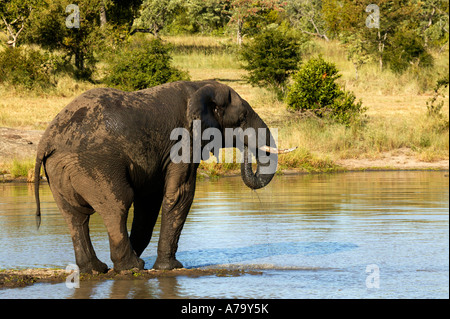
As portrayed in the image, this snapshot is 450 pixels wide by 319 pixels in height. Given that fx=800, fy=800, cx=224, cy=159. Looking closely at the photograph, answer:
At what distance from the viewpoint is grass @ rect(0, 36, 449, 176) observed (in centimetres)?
1964

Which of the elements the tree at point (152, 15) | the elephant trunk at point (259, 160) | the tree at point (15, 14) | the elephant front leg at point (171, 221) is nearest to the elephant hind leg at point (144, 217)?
the elephant front leg at point (171, 221)

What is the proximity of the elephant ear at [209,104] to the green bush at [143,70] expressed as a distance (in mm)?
15282

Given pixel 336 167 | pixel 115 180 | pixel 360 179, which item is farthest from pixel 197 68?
pixel 115 180

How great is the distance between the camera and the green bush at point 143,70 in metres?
23.7

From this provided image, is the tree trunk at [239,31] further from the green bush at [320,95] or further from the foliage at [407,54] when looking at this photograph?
the green bush at [320,95]

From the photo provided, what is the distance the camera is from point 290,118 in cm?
2158

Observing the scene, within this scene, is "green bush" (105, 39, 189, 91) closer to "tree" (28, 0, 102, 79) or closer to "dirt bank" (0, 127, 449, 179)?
"dirt bank" (0, 127, 449, 179)

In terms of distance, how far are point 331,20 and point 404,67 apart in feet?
46.7

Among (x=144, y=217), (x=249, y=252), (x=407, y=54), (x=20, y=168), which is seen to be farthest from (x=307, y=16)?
(x=144, y=217)

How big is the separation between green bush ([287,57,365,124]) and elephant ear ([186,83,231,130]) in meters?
13.3

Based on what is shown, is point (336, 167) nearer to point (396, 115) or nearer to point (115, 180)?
point (396, 115)

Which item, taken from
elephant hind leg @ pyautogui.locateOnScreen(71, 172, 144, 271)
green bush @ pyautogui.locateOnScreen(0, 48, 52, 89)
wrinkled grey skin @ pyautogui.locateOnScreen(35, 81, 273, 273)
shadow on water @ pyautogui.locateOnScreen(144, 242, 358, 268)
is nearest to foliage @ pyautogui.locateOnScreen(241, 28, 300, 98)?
green bush @ pyautogui.locateOnScreen(0, 48, 52, 89)

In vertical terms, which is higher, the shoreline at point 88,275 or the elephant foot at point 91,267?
the elephant foot at point 91,267

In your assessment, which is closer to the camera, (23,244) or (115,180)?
(115,180)
